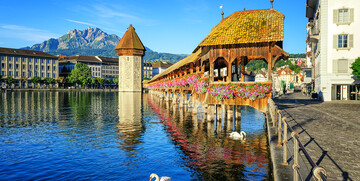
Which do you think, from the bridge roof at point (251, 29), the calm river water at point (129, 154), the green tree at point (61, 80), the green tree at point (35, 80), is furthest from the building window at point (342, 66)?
the green tree at point (61, 80)

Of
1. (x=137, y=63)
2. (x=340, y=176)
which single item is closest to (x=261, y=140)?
(x=340, y=176)

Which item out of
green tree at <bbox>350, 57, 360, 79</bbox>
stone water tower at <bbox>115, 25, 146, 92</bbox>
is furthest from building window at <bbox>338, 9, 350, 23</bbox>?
stone water tower at <bbox>115, 25, 146, 92</bbox>

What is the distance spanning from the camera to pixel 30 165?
10.8m

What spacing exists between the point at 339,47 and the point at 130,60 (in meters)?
82.3

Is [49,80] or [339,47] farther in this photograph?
[49,80]

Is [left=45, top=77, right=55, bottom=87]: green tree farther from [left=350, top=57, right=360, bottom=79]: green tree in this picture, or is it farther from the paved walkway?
the paved walkway

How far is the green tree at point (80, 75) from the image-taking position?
129 m

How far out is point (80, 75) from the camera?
132 meters

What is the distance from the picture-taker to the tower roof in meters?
107

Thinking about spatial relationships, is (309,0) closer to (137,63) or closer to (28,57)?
(137,63)

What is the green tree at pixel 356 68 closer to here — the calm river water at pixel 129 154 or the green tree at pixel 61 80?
the calm river water at pixel 129 154

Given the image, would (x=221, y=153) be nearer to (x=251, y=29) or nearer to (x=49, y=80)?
(x=251, y=29)

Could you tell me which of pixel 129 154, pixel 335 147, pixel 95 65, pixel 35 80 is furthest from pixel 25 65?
pixel 335 147

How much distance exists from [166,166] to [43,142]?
754 centimetres
